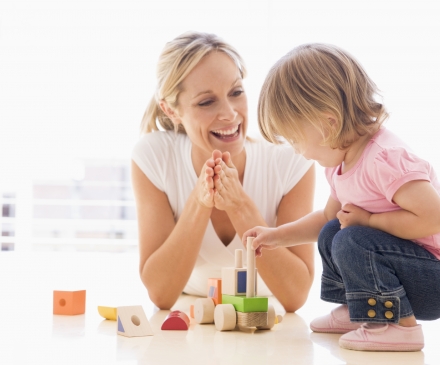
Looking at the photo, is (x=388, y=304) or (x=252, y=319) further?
(x=252, y=319)

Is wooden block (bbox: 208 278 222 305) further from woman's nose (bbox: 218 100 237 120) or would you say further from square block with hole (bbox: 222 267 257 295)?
woman's nose (bbox: 218 100 237 120)

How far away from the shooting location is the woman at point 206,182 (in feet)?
4.89

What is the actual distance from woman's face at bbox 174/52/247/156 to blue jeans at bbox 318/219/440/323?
61cm

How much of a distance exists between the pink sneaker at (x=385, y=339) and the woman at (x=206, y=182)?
456 mm

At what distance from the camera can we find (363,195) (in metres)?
1.07

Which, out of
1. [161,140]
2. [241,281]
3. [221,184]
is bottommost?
[241,281]

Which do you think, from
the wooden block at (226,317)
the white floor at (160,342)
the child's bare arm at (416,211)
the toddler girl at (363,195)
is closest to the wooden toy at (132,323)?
the white floor at (160,342)

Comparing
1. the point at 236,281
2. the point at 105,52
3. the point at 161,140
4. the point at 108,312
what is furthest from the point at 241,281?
the point at 105,52

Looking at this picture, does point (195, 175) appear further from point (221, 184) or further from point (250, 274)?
point (250, 274)

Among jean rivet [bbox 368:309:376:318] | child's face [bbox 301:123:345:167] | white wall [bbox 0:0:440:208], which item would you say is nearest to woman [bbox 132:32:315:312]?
child's face [bbox 301:123:345:167]

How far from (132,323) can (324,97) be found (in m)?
0.59

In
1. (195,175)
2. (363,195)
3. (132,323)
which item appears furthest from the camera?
(195,175)

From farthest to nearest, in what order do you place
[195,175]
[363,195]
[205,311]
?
[195,175] < [205,311] < [363,195]

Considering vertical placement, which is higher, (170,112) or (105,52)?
(105,52)
